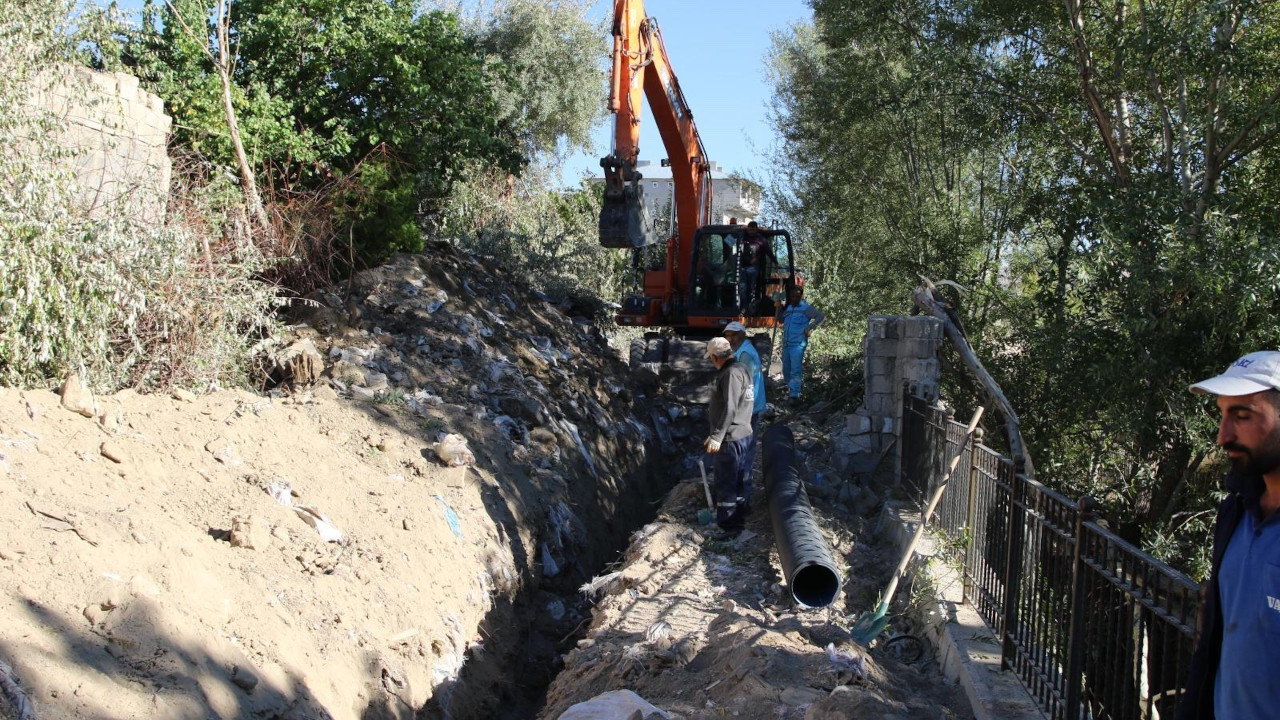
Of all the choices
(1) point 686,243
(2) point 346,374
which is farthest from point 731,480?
(1) point 686,243

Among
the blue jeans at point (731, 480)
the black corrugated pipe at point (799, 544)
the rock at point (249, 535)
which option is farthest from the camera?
the blue jeans at point (731, 480)

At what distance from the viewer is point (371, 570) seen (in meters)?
6.23

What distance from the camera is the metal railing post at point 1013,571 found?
506 centimetres

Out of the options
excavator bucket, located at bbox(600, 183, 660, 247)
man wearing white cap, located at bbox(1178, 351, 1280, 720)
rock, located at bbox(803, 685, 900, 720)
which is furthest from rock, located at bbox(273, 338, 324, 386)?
man wearing white cap, located at bbox(1178, 351, 1280, 720)

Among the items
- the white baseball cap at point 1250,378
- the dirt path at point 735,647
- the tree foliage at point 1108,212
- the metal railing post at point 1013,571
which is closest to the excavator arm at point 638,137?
the tree foliage at point 1108,212

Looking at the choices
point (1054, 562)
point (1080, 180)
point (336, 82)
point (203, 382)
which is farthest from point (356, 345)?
point (1080, 180)

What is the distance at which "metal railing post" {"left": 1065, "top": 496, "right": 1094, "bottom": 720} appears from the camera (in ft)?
13.4

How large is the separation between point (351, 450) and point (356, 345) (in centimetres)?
244

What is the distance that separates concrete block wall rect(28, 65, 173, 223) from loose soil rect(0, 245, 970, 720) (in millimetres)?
1656

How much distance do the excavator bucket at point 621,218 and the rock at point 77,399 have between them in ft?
21.7

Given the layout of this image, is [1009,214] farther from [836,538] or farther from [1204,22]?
[836,538]

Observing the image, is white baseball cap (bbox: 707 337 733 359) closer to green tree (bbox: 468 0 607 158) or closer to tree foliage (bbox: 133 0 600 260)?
tree foliage (bbox: 133 0 600 260)

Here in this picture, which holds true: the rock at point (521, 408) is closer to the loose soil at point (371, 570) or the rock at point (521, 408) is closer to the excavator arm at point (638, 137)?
the loose soil at point (371, 570)

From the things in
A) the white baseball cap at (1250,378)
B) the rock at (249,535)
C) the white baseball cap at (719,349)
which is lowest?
the rock at (249,535)
